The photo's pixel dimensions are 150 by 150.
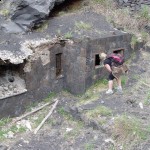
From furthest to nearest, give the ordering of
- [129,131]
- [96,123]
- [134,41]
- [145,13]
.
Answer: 1. [145,13]
2. [134,41]
3. [96,123]
4. [129,131]

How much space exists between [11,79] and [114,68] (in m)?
3.27

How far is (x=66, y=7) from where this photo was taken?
49.1 ft

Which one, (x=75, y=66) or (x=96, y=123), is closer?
(x=96, y=123)

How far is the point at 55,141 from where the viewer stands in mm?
10984

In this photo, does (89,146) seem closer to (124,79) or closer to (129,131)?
(129,131)

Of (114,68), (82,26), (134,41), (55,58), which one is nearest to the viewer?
(114,68)

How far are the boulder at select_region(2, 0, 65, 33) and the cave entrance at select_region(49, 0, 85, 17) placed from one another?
80 cm

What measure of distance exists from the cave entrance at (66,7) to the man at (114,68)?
9.43 feet

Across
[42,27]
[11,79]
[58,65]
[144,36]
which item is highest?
[42,27]

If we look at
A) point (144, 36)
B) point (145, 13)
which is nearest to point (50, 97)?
point (144, 36)

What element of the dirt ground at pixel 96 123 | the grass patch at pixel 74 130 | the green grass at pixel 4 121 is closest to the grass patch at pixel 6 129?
the green grass at pixel 4 121

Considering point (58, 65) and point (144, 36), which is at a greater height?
Answer: point (144, 36)

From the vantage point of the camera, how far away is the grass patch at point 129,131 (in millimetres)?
10172

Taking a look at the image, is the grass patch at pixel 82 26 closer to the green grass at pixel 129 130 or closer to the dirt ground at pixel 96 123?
the dirt ground at pixel 96 123
